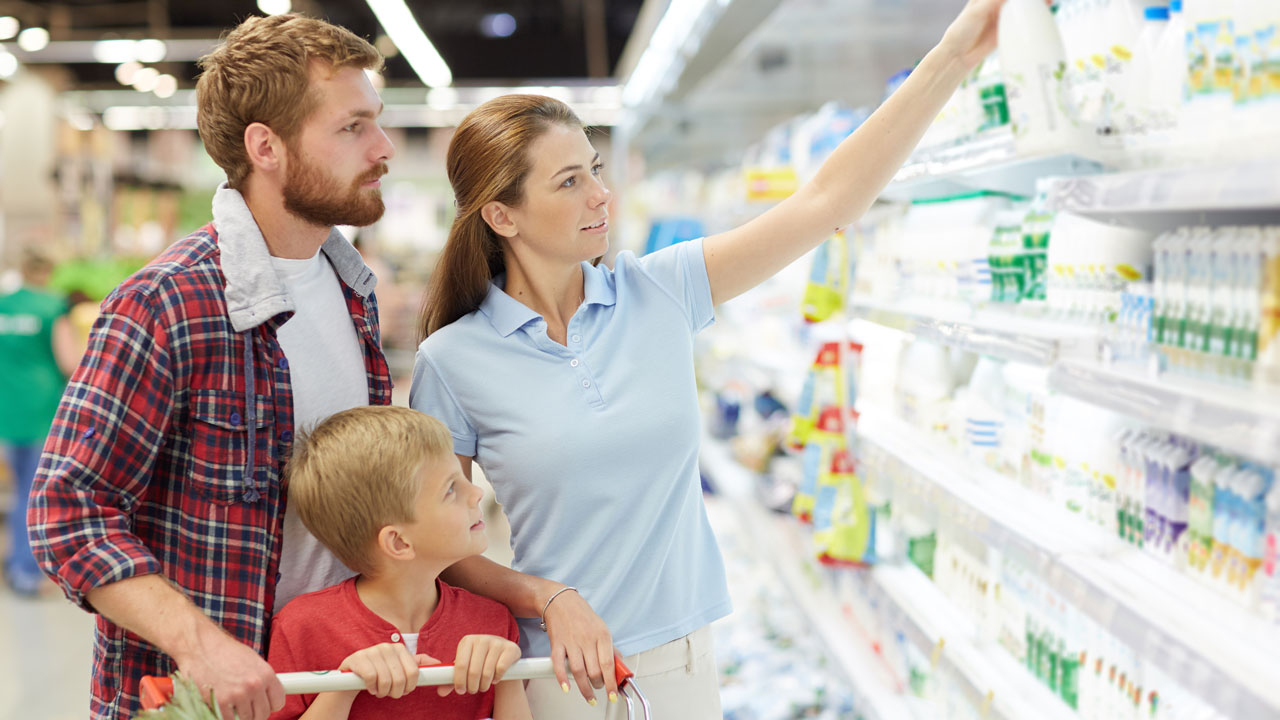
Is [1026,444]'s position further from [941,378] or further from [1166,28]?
[1166,28]

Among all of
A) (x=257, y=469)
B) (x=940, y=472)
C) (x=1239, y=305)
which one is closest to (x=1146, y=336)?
(x=1239, y=305)

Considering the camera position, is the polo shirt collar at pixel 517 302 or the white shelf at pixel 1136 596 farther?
the polo shirt collar at pixel 517 302

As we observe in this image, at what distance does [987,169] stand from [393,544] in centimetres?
124

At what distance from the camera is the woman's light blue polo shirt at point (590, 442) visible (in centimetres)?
173

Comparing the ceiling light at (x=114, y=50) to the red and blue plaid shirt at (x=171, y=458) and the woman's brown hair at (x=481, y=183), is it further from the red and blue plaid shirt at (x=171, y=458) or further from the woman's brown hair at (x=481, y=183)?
the red and blue plaid shirt at (x=171, y=458)

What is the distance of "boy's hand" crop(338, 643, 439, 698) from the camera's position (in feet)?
4.83

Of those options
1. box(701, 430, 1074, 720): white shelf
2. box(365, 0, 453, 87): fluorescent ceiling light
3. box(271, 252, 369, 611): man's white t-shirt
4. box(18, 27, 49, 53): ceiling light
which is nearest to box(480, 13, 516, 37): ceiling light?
box(365, 0, 453, 87): fluorescent ceiling light

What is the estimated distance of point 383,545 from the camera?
1.62 metres

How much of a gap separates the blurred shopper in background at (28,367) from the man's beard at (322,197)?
5264 millimetres

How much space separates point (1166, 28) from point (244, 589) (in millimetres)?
1652

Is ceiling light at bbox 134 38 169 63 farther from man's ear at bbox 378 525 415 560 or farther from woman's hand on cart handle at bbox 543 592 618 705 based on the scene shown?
woman's hand on cart handle at bbox 543 592 618 705

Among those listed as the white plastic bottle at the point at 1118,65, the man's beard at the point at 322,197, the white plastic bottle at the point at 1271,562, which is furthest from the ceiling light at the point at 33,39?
the white plastic bottle at the point at 1271,562

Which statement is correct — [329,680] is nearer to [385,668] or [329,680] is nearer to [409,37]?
[385,668]

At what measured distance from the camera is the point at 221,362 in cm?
161
